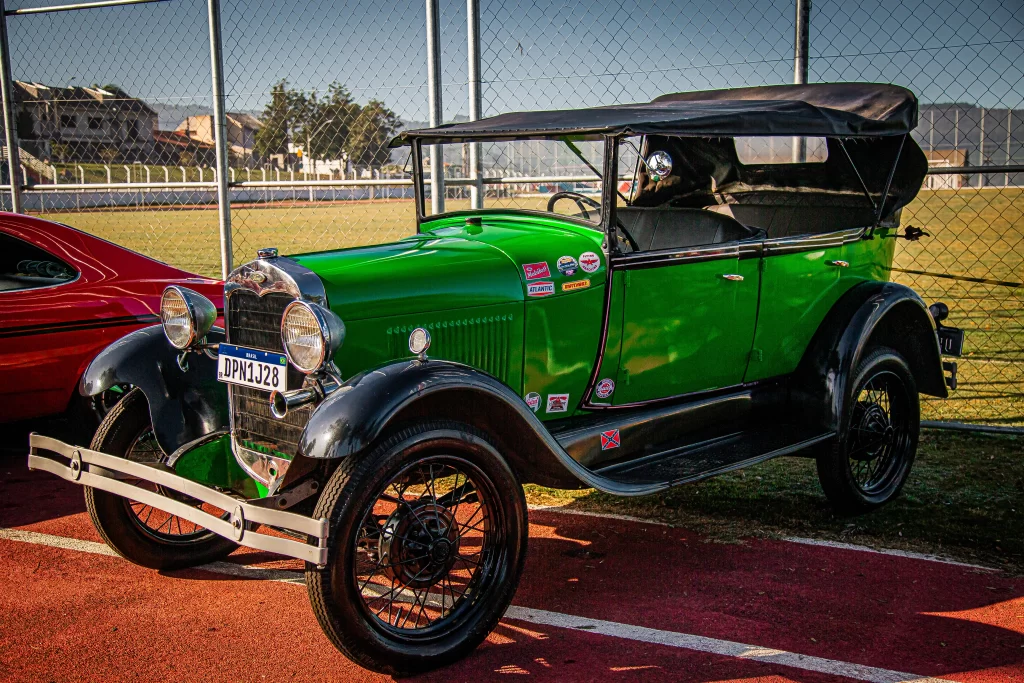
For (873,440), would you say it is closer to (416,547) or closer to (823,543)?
(823,543)

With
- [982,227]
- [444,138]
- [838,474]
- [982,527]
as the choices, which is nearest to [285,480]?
[444,138]

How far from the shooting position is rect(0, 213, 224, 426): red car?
17.3ft

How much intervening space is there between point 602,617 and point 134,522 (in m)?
2.05

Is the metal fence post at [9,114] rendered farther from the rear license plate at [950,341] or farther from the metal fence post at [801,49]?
the rear license plate at [950,341]

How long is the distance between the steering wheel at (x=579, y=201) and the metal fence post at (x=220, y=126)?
3.24 metres

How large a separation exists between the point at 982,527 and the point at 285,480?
333cm

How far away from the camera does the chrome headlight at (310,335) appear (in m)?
3.25

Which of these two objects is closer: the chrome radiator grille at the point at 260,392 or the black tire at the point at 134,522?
the chrome radiator grille at the point at 260,392

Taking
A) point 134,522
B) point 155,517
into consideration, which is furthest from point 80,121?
point 134,522

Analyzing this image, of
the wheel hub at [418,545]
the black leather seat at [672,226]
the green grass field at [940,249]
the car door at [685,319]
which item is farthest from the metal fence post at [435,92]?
the wheel hub at [418,545]

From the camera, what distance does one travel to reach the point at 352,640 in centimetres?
304

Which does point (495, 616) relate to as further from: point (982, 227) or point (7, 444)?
point (982, 227)

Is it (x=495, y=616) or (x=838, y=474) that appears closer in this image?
(x=495, y=616)

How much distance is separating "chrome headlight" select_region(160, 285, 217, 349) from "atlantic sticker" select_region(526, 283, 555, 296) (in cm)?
137
